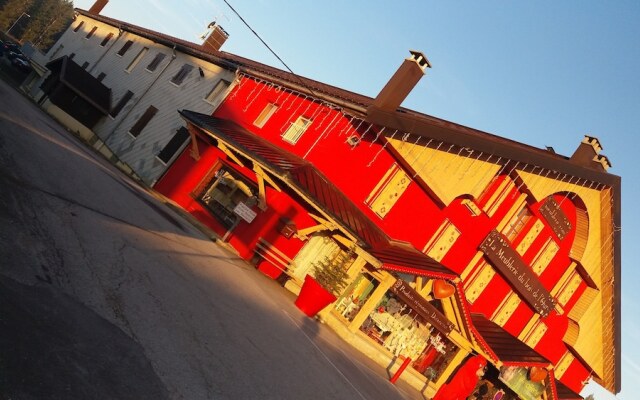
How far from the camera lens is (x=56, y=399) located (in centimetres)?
360

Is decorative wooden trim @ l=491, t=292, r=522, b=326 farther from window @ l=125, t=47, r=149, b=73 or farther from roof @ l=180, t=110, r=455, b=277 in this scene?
window @ l=125, t=47, r=149, b=73

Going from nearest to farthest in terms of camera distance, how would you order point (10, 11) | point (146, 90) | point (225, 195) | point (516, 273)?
point (225, 195) < point (516, 273) < point (146, 90) < point (10, 11)

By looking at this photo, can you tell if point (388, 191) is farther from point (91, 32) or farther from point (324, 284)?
point (91, 32)

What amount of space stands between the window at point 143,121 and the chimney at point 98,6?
69.1 ft

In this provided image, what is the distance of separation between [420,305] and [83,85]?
23426 mm

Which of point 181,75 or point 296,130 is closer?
point 296,130

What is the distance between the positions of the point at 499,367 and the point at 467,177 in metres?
6.71

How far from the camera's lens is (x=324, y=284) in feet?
48.1

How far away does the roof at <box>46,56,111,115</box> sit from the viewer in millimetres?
26328

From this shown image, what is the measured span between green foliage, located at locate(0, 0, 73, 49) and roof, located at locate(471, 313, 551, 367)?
97.1 metres

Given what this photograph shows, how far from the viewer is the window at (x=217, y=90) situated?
22.0m

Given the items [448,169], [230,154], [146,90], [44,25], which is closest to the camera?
[448,169]

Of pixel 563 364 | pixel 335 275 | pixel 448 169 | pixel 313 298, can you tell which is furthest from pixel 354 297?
pixel 563 364

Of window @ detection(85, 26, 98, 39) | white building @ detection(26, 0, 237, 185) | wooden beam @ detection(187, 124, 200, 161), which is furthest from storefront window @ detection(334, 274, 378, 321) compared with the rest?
window @ detection(85, 26, 98, 39)
